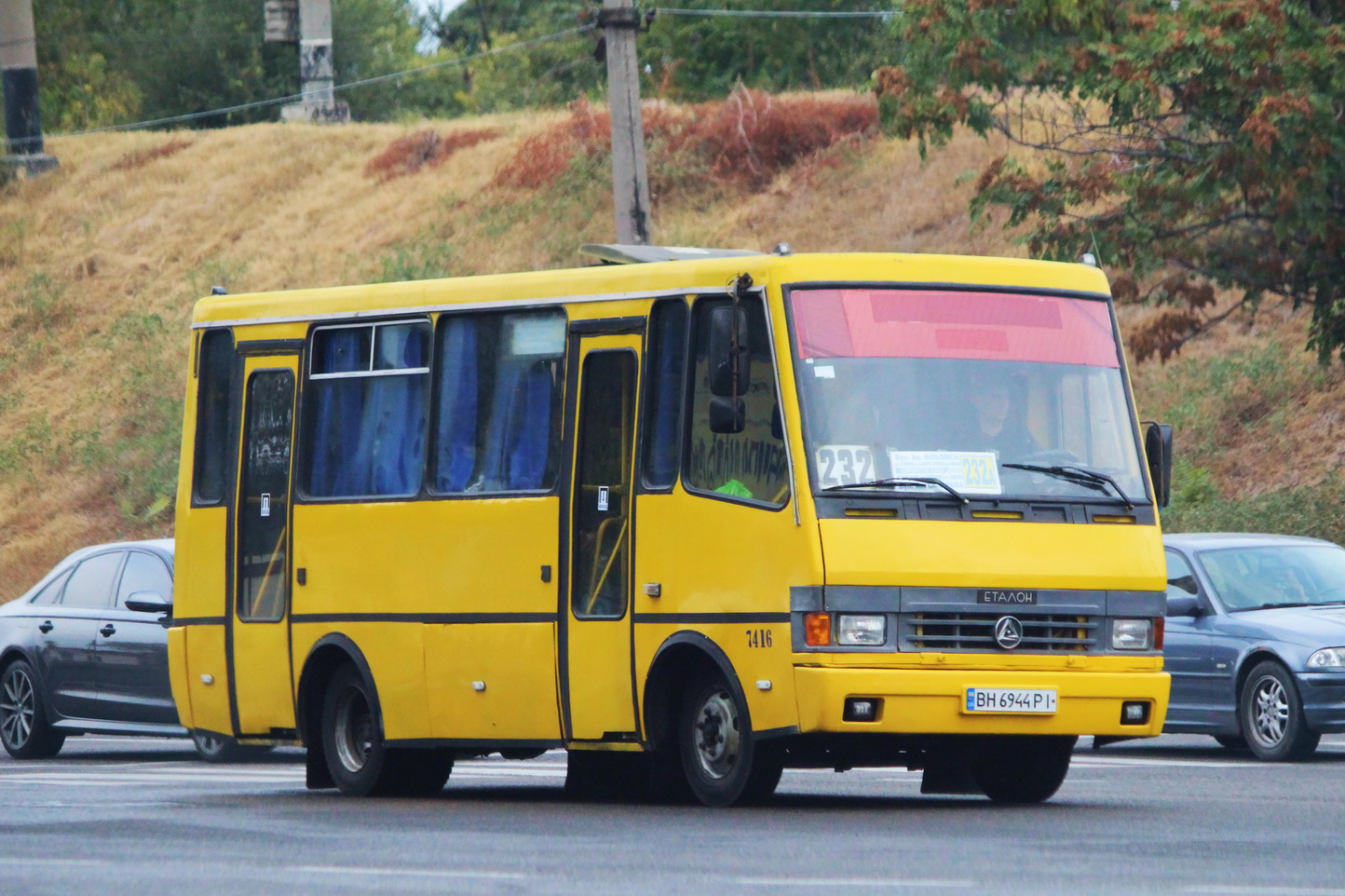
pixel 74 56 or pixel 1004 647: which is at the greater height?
pixel 74 56

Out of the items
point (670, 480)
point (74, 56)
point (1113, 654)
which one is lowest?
point (1113, 654)

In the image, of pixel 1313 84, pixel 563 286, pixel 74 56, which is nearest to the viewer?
pixel 563 286

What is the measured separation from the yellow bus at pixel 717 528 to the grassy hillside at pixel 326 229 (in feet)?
63.9

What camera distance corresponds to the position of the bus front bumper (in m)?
11.4

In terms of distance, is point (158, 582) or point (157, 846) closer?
point (157, 846)

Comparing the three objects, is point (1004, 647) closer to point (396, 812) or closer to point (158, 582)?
point (396, 812)

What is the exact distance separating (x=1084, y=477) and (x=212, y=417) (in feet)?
19.0

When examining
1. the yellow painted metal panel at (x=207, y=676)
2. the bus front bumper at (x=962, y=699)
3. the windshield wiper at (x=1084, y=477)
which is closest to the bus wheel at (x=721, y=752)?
the bus front bumper at (x=962, y=699)

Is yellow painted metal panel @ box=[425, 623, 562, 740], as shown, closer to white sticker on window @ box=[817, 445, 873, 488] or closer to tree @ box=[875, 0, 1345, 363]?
white sticker on window @ box=[817, 445, 873, 488]

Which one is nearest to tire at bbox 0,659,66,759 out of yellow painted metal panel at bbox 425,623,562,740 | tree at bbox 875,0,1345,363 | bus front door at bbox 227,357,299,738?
bus front door at bbox 227,357,299,738

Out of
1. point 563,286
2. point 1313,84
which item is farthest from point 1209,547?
point 563,286

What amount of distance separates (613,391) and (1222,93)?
1122cm

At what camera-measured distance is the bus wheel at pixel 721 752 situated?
11859 millimetres

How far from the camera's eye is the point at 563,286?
13.2m
